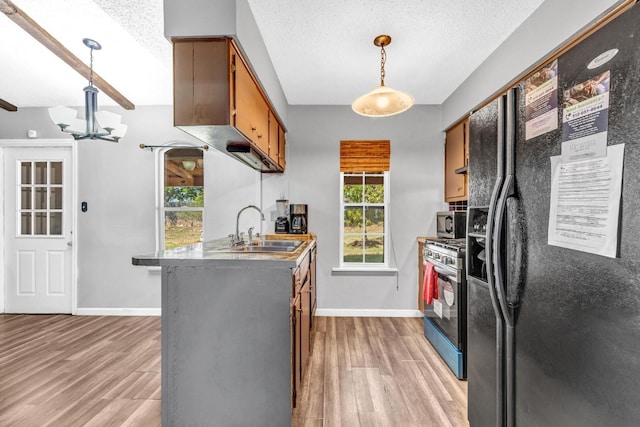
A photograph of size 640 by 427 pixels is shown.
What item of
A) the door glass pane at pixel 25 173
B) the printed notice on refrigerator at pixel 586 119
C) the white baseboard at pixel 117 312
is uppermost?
the door glass pane at pixel 25 173

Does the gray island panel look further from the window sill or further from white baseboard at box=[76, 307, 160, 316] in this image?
white baseboard at box=[76, 307, 160, 316]

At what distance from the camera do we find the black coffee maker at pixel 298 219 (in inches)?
141

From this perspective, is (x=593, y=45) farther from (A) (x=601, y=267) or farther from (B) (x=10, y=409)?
(B) (x=10, y=409)

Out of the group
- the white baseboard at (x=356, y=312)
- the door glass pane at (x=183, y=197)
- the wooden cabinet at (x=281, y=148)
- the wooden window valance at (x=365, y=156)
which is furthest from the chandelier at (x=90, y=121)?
the white baseboard at (x=356, y=312)

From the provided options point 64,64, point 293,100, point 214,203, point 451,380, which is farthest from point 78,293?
point 451,380

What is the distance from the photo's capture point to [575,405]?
0.97 metres

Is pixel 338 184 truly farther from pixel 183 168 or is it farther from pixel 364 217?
pixel 183 168

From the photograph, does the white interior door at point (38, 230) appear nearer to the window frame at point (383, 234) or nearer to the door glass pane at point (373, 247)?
the window frame at point (383, 234)

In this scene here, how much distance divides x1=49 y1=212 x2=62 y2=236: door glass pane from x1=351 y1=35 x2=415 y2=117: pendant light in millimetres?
3866

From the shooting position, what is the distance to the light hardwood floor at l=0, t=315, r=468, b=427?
1936 millimetres

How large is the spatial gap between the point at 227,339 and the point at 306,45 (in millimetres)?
2259

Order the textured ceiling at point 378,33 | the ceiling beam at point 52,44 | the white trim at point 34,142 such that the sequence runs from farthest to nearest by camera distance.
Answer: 1. the white trim at point 34,142
2. the ceiling beam at point 52,44
3. the textured ceiling at point 378,33

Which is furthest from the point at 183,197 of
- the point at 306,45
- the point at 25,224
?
the point at 306,45

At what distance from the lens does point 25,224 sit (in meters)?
3.87
